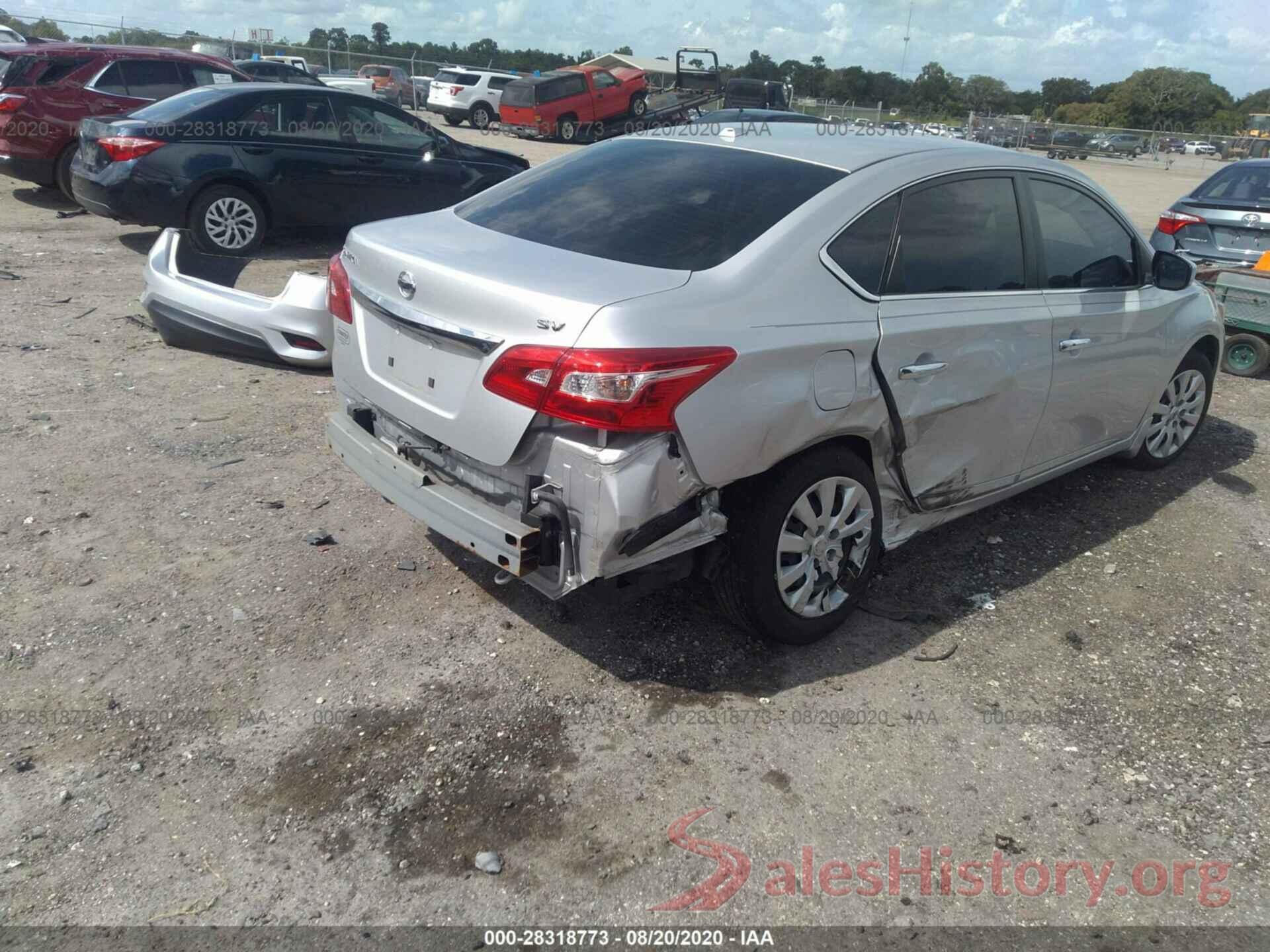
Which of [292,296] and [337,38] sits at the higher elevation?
[337,38]

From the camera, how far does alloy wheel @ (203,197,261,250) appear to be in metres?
9.00

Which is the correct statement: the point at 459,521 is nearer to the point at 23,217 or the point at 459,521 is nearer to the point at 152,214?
the point at 152,214

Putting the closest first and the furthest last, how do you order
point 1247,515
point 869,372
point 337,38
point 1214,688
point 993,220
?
point 869,372 → point 1214,688 → point 993,220 → point 1247,515 → point 337,38

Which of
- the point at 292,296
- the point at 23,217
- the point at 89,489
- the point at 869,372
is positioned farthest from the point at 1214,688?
the point at 23,217

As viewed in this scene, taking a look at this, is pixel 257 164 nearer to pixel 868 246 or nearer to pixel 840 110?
pixel 868 246

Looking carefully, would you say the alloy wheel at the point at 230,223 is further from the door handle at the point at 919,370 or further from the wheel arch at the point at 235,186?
the door handle at the point at 919,370

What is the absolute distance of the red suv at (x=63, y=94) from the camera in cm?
1089

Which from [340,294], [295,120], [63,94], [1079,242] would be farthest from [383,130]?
[1079,242]

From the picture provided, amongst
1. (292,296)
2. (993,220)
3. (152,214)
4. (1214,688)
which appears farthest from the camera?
(152,214)

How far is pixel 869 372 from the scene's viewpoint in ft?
10.9

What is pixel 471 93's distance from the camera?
30875mm

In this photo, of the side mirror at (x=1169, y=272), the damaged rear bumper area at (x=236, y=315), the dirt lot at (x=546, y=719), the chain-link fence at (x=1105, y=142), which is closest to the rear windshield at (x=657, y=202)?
the dirt lot at (x=546, y=719)

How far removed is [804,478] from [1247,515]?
10.6 ft

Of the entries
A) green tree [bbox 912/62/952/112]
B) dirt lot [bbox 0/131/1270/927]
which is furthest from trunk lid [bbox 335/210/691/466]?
green tree [bbox 912/62/952/112]
